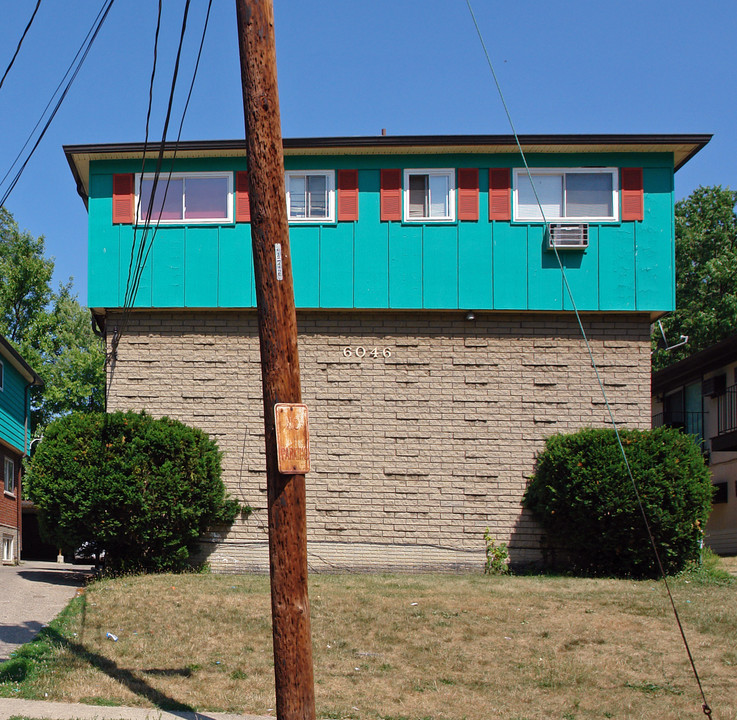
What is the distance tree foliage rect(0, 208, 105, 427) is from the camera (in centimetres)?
3734

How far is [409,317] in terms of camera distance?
51.3ft

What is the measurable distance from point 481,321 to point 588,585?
15.4 feet

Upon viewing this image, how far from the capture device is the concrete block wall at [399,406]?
15109mm

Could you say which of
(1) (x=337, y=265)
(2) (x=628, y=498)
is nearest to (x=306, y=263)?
(1) (x=337, y=265)

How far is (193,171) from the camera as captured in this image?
52.4 ft

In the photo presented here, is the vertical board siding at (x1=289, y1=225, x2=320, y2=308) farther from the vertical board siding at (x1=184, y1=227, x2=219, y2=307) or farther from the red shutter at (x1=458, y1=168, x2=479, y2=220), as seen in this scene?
the red shutter at (x1=458, y1=168, x2=479, y2=220)

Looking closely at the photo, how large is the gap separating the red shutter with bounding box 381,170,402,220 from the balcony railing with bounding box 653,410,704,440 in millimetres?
14327

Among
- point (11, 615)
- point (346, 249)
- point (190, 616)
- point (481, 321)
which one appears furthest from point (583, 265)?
point (11, 615)

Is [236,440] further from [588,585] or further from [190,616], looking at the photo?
[588,585]

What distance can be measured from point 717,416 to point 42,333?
85.4 feet

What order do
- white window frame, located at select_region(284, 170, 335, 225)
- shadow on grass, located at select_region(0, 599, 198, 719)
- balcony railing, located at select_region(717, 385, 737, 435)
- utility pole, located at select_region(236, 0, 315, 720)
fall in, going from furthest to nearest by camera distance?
balcony railing, located at select_region(717, 385, 737, 435) < white window frame, located at select_region(284, 170, 335, 225) < shadow on grass, located at select_region(0, 599, 198, 719) < utility pole, located at select_region(236, 0, 315, 720)

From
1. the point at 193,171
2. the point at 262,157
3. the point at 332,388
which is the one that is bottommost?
the point at 332,388

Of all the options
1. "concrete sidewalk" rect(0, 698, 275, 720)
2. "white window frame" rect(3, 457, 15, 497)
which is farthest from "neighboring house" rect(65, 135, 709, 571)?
"white window frame" rect(3, 457, 15, 497)

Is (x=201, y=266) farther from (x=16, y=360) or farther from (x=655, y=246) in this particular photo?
(x=16, y=360)
